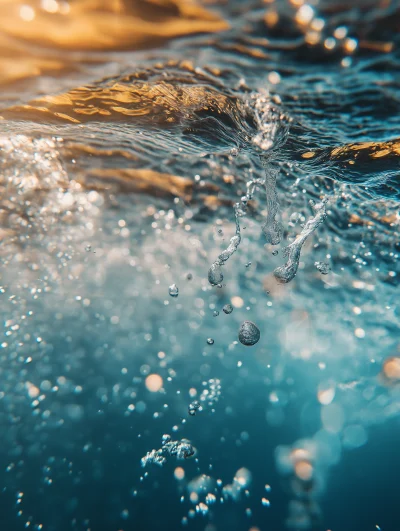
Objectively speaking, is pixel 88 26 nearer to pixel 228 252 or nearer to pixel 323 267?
pixel 228 252

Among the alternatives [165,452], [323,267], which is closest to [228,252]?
[323,267]

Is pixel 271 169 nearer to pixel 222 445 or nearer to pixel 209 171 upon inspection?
pixel 209 171

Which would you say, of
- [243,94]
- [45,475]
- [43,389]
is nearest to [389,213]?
[243,94]

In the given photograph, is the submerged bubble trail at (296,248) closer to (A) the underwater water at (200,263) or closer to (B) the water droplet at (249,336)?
(A) the underwater water at (200,263)

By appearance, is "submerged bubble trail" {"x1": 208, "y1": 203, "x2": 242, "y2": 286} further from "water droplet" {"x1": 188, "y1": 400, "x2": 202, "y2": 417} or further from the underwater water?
"water droplet" {"x1": 188, "y1": 400, "x2": 202, "y2": 417}

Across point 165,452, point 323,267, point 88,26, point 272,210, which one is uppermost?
point 88,26

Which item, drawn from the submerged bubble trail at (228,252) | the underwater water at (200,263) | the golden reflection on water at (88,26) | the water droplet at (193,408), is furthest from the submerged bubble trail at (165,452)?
the golden reflection on water at (88,26)
